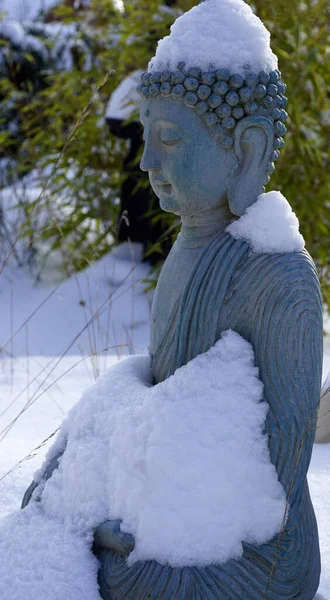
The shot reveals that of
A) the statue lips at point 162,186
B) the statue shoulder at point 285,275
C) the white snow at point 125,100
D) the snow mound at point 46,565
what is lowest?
the white snow at point 125,100

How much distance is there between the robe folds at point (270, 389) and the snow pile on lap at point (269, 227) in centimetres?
2

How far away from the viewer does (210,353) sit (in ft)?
5.34

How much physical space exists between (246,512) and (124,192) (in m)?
3.56

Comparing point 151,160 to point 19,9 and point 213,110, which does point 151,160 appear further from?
point 19,9

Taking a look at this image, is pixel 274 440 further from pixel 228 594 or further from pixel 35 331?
pixel 35 331

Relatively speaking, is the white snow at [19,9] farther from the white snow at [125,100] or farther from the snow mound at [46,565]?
the snow mound at [46,565]

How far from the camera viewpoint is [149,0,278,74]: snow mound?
5.33ft

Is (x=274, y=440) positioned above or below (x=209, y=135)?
below

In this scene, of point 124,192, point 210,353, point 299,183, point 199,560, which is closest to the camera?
point 199,560

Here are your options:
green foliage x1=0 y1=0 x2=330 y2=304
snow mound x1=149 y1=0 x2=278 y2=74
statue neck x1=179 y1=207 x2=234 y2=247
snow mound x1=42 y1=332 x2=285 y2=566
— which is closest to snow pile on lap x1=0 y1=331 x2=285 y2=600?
snow mound x1=42 y1=332 x2=285 y2=566

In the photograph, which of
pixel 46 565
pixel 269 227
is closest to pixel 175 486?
pixel 46 565

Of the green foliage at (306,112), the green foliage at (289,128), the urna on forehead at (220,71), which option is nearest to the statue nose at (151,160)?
the urna on forehead at (220,71)

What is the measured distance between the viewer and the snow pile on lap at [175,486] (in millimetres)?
1531

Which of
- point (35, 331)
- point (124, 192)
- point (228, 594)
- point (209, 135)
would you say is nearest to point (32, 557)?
point (228, 594)
